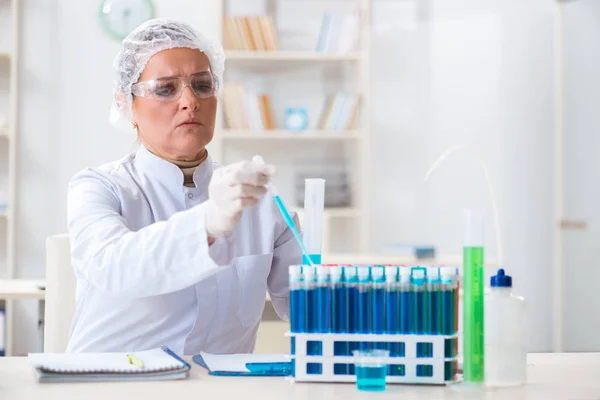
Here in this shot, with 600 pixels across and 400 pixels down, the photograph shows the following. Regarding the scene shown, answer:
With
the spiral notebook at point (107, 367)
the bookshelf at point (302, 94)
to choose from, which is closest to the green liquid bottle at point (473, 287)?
the spiral notebook at point (107, 367)

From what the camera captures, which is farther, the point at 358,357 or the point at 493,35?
the point at 493,35

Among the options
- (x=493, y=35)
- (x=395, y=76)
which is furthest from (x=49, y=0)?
(x=493, y=35)

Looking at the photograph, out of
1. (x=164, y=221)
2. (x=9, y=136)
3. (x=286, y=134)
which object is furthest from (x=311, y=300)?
(x=9, y=136)

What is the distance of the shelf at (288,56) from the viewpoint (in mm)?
4688

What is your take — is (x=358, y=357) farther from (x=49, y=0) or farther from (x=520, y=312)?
(x=49, y=0)

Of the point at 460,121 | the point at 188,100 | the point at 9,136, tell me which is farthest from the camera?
the point at 460,121

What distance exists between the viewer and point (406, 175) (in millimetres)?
5129

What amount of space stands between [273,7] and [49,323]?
11.0 ft

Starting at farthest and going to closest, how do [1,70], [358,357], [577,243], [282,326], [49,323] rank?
1. [1,70]
2. [577,243]
3. [282,326]
4. [49,323]
5. [358,357]

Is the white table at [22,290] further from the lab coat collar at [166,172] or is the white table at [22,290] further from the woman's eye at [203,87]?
the woman's eye at [203,87]

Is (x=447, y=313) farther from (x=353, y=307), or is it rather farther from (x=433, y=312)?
(x=353, y=307)

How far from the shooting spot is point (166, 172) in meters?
1.93

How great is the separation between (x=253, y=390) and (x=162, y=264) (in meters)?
0.31

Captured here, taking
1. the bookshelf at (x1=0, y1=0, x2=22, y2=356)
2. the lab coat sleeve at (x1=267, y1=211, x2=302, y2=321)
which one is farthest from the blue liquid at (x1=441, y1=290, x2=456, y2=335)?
the bookshelf at (x1=0, y1=0, x2=22, y2=356)
